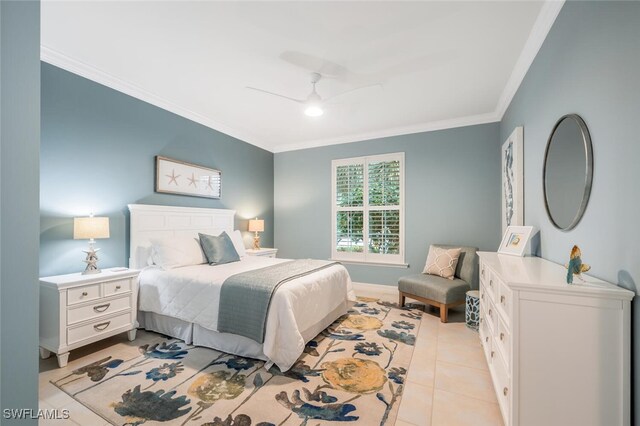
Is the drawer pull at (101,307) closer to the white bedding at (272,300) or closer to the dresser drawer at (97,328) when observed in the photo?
the dresser drawer at (97,328)

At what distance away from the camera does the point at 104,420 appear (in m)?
1.68

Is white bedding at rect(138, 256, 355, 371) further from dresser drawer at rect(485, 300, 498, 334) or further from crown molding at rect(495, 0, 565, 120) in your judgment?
crown molding at rect(495, 0, 565, 120)

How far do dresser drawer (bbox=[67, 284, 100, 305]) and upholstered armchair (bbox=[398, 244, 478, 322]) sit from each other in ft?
11.2

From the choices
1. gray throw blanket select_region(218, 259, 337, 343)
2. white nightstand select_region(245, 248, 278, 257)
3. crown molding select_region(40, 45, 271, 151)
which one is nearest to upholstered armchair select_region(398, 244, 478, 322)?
gray throw blanket select_region(218, 259, 337, 343)

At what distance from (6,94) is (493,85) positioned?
387cm

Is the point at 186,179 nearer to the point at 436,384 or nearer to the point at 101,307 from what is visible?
the point at 101,307

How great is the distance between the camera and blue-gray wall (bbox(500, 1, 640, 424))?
118 centimetres

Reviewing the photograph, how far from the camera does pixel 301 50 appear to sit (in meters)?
2.44

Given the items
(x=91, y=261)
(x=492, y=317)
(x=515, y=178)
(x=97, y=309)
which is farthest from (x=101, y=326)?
(x=515, y=178)

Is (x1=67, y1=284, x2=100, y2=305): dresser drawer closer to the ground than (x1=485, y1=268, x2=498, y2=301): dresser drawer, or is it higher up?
closer to the ground

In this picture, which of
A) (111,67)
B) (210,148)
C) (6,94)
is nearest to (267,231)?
(210,148)

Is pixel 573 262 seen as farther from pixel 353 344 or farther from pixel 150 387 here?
pixel 150 387

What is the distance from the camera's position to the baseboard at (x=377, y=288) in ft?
14.9

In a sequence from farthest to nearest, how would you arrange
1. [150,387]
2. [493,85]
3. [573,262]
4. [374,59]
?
[493,85]
[374,59]
[150,387]
[573,262]
